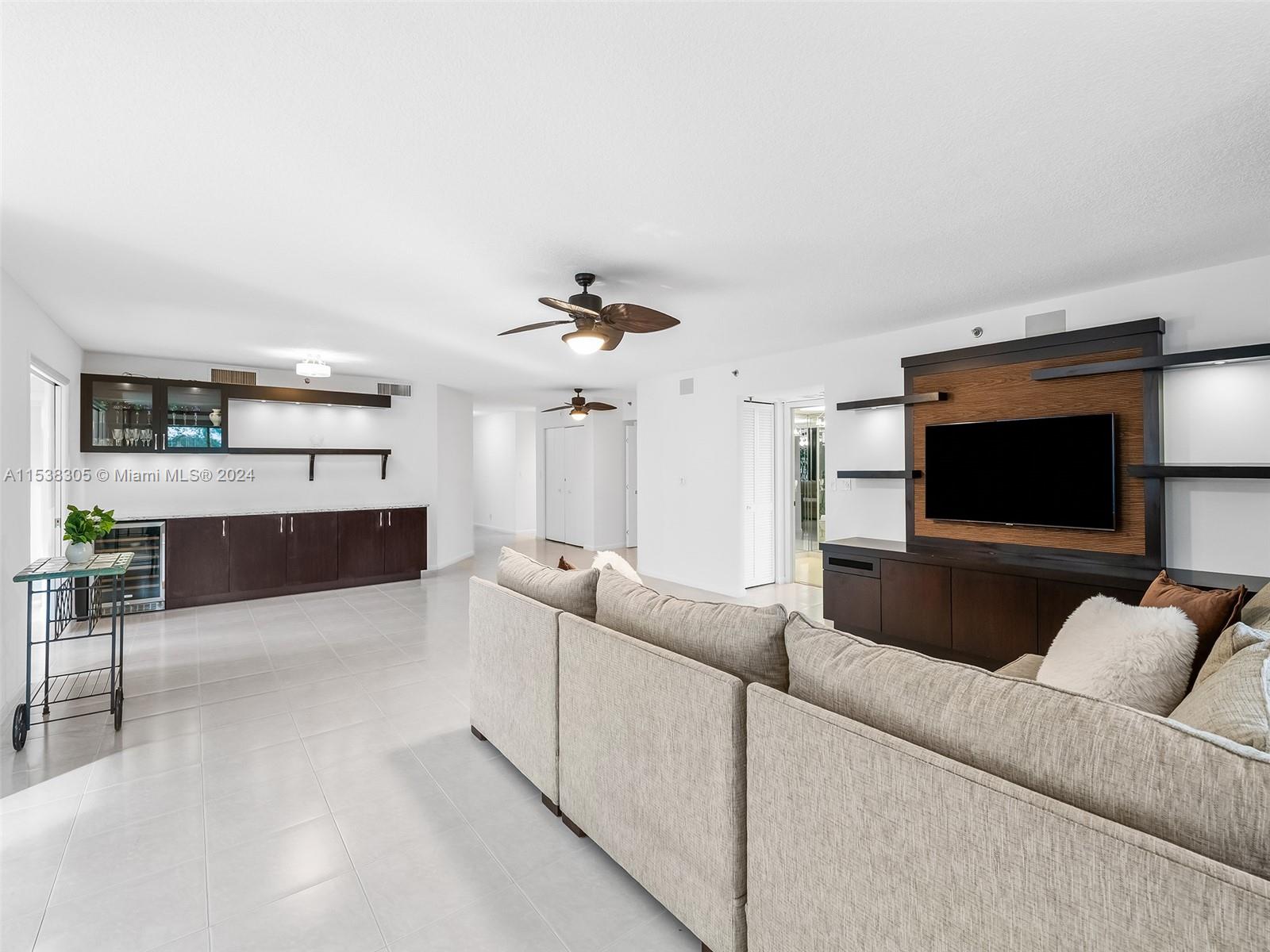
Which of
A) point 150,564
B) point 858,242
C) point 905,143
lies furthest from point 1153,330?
point 150,564

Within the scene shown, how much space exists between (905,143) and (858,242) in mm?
955

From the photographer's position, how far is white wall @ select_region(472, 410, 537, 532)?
11.6 metres

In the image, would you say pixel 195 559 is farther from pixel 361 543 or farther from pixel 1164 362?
pixel 1164 362

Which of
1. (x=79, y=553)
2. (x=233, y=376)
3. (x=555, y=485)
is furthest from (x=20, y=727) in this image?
(x=555, y=485)

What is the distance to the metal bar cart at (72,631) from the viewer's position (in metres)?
2.99

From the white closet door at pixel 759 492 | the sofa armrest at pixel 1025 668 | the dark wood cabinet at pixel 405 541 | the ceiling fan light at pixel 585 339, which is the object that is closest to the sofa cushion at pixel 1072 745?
the sofa armrest at pixel 1025 668

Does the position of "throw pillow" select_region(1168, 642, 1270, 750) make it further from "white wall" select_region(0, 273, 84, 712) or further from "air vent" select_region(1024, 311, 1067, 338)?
"white wall" select_region(0, 273, 84, 712)

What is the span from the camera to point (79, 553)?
3195 millimetres

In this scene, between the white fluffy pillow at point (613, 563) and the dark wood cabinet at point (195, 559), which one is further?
the dark wood cabinet at point (195, 559)

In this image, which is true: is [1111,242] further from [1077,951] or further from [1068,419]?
[1077,951]

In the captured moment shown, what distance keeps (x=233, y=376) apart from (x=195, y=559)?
200 cm

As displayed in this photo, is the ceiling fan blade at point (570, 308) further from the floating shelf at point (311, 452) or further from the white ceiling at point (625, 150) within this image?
the floating shelf at point (311, 452)

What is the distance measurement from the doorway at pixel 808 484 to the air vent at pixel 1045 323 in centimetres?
271

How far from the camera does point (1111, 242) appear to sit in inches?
123
